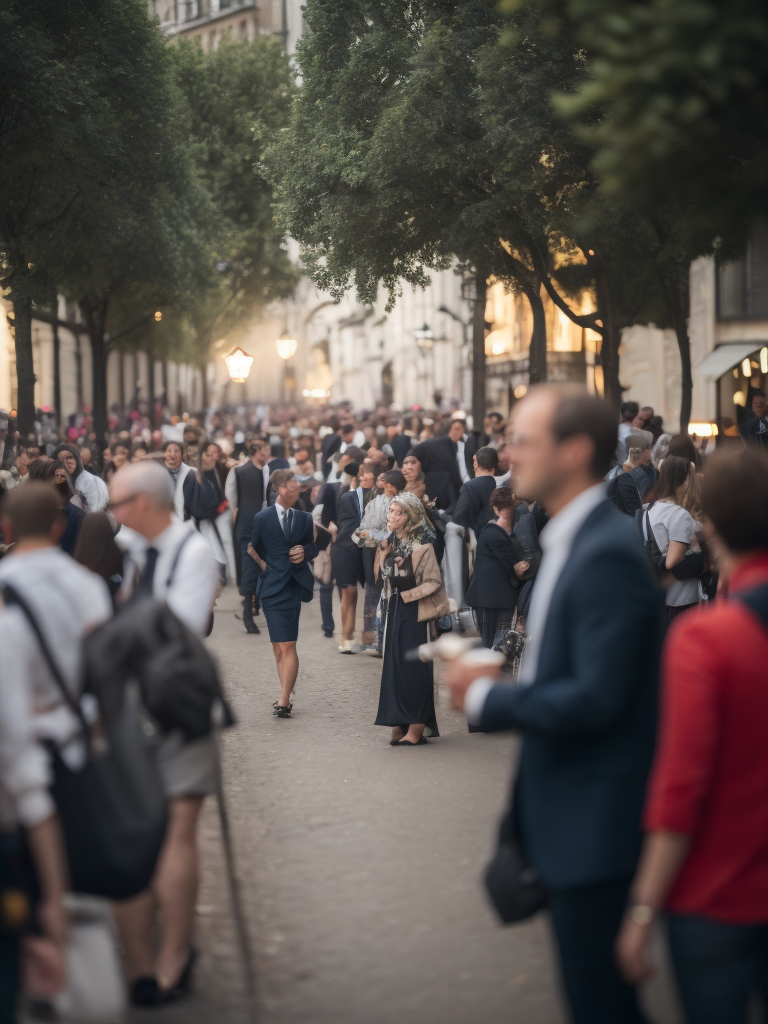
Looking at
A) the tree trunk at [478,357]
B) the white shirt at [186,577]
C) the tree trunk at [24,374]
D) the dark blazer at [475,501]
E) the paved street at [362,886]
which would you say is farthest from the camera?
the tree trunk at [478,357]

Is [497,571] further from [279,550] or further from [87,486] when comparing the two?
[87,486]

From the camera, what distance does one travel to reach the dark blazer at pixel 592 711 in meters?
3.10

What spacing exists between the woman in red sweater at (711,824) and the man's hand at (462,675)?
1.57 ft

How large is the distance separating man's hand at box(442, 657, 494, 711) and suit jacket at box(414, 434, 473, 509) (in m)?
12.4

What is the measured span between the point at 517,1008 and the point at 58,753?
1.89m

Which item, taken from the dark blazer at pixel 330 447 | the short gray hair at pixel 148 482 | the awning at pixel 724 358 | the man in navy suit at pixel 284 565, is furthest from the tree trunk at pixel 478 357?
the short gray hair at pixel 148 482

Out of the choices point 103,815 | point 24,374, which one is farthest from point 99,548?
point 24,374

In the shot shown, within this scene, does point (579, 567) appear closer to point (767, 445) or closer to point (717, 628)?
point (717, 628)

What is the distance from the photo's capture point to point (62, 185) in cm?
2338

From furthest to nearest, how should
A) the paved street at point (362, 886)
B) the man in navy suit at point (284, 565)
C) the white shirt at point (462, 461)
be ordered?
the white shirt at point (462, 461) < the man in navy suit at point (284, 565) < the paved street at point (362, 886)

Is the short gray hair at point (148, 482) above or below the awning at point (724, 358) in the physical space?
below

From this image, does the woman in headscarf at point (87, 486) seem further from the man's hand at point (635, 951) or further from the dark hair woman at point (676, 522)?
the man's hand at point (635, 951)

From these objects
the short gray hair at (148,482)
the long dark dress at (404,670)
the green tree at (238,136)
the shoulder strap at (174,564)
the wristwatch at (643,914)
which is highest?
the green tree at (238,136)

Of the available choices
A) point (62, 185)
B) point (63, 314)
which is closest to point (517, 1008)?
point (62, 185)
